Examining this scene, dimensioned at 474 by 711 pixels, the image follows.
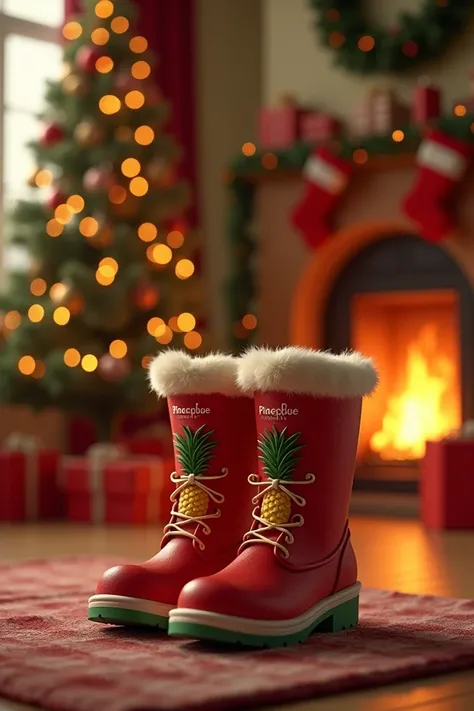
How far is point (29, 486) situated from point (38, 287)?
2.84 ft

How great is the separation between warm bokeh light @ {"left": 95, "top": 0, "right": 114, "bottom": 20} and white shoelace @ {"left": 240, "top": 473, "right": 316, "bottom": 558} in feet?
12.3

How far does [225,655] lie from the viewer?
70.8 inches

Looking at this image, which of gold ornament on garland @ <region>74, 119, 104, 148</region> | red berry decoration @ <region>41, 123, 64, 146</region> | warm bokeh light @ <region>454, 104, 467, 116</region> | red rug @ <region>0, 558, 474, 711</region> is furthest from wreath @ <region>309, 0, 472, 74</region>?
red rug @ <region>0, 558, 474, 711</region>

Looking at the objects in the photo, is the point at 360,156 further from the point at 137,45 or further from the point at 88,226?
the point at 88,226

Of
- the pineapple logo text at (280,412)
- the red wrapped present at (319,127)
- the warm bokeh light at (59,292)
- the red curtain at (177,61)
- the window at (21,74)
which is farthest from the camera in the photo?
the red curtain at (177,61)

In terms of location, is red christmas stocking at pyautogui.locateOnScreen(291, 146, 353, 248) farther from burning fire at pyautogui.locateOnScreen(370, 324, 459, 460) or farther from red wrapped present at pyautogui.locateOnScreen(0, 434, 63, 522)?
red wrapped present at pyautogui.locateOnScreen(0, 434, 63, 522)

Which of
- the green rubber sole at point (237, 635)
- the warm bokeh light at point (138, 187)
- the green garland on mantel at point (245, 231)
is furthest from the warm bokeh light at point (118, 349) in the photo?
the green rubber sole at point (237, 635)

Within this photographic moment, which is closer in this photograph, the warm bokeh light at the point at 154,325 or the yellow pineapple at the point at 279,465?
the yellow pineapple at the point at 279,465

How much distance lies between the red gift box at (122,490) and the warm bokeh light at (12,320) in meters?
0.70

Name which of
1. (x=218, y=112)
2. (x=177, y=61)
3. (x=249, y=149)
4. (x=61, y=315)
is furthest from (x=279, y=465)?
(x=218, y=112)

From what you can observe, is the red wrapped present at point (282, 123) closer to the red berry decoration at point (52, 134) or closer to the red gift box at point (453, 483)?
the red berry decoration at point (52, 134)

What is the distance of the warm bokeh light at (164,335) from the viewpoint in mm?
5129

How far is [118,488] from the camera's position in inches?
185

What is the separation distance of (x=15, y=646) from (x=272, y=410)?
0.56 meters
